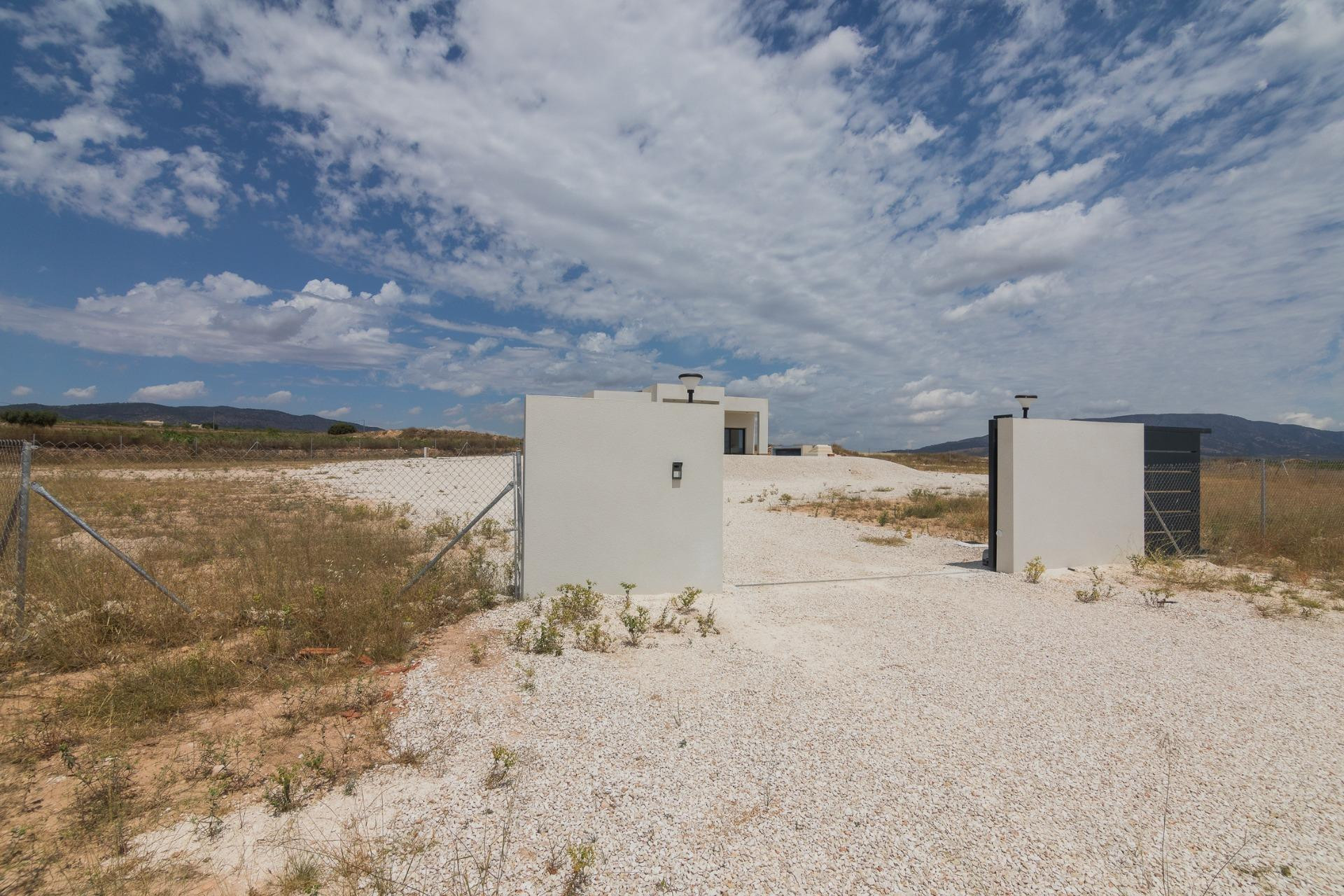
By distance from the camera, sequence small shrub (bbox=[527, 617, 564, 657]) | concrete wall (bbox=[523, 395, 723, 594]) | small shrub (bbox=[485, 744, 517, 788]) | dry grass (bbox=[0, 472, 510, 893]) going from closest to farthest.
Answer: dry grass (bbox=[0, 472, 510, 893]) < small shrub (bbox=[485, 744, 517, 788]) < small shrub (bbox=[527, 617, 564, 657]) < concrete wall (bbox=[523, 395, 723, 594])

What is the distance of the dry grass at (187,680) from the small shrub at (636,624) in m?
1.70

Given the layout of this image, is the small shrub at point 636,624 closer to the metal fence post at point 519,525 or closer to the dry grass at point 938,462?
the metal fence post at point 519,525

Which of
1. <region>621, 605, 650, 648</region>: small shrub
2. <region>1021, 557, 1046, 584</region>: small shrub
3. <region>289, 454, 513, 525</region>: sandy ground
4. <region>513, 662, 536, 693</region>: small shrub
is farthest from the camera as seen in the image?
<region>289, 454, 513, 525</region>: sandy ground

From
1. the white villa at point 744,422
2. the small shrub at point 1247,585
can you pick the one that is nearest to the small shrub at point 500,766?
the small shrub at point 1247,585

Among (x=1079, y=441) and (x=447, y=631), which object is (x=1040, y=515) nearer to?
(x=1079, y=441)

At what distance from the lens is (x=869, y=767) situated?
341 centimetres

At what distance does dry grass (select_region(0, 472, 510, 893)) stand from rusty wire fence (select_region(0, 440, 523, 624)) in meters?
0.29

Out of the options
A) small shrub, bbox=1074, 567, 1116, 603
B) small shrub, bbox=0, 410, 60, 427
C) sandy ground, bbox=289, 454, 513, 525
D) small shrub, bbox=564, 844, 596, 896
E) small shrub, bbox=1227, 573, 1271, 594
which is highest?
small shrub, bbox=0, 410, 60, 427

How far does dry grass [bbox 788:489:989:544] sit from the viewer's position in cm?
1335

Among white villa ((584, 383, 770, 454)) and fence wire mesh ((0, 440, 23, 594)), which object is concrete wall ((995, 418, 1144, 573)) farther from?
white villa ((584, 383, 770, 454))

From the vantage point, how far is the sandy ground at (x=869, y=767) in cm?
263

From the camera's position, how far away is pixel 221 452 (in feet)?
82.6

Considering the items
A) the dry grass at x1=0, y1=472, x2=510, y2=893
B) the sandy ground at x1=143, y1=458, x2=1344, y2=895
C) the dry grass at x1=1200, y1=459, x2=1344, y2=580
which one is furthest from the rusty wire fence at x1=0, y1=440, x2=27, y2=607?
the dry grass at x1=1200, y1=459, x2=1344, y2=580

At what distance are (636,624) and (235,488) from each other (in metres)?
15.8
